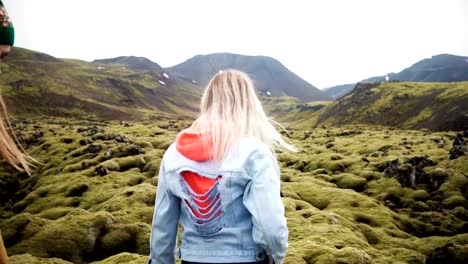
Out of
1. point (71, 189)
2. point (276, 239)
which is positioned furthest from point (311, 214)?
point (71, 189)

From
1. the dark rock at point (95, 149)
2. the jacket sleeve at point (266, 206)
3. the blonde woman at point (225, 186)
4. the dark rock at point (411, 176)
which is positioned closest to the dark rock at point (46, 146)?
the dark rock at point (95, 149)

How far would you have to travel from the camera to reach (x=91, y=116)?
556ft

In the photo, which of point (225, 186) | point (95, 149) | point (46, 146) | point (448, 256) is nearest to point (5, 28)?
point (225, 186)

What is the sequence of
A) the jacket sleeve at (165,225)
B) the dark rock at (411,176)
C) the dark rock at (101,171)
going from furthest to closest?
Answer: the dark rock at (101,171) → the dark rock at (411,176) → the jacket sleeve at (165,225)

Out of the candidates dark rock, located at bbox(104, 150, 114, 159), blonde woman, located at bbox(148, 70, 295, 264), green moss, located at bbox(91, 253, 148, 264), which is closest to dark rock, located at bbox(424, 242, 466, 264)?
green moss, located at bbox(91, 253, 148, 264)

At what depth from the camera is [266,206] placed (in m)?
5.44

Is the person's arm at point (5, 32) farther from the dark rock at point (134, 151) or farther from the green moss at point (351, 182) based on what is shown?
the dark rock at point (134, 151)

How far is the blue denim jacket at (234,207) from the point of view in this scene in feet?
18.0

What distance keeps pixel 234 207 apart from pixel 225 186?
0.37m

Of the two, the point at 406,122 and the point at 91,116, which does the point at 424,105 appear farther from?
the point at 91,116

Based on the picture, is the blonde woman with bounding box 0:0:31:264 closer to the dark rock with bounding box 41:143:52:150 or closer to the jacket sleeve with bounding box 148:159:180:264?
the jacket sleeve with bounding box 148:159:180:264

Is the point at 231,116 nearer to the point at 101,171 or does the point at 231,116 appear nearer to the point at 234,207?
the point at 234,207

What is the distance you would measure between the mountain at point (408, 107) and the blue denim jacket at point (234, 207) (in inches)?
4981

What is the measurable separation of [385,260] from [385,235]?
21.0ft
